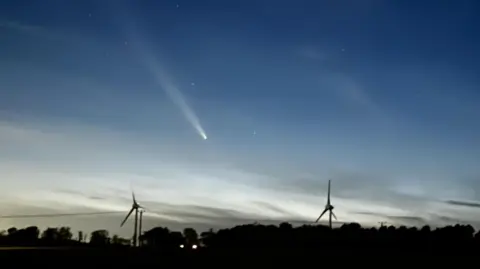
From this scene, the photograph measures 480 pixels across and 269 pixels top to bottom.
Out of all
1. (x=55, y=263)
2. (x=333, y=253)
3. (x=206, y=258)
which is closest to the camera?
(x=55, y=263)

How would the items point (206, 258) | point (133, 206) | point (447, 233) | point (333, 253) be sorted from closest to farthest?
1. point (206, 258)
2. point (333, 253)
3. point (133, 206)
4. point (447, 233)

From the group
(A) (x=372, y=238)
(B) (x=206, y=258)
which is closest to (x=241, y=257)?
(B) (x=206, y=258)

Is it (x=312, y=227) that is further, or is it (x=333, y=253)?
(x=312, y=227)

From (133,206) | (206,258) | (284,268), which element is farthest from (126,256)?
(133,206)

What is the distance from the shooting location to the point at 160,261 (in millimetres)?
74125

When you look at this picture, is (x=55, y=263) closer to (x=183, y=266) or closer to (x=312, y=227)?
(x=183, y=266)

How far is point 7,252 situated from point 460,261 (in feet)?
175

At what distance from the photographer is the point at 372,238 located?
5891 inches

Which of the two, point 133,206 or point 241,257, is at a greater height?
point 133,206

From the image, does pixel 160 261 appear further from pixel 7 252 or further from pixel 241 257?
pixel 7 252

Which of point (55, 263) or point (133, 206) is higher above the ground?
point (133, 206)

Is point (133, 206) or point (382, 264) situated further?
point (133, 206)

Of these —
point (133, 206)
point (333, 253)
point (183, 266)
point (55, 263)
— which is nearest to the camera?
point (55, 263)

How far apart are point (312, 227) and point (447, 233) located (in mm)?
36960
